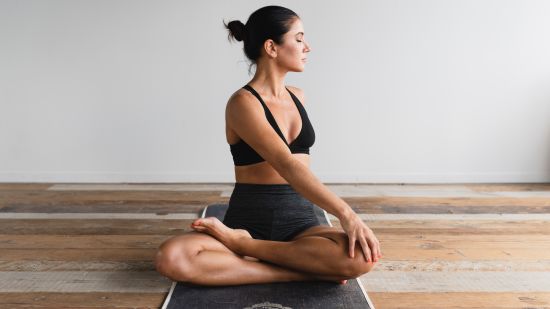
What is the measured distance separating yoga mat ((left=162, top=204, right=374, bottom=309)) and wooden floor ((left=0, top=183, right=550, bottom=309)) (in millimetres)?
61

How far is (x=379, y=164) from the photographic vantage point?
430cm

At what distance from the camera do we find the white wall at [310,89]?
13.7 feet

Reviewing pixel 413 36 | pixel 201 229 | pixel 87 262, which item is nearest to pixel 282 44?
pixel 201 229

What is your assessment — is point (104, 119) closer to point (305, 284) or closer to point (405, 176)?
point (405, 176)

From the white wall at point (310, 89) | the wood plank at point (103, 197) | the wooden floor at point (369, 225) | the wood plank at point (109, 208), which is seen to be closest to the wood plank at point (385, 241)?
the wooden floor at point (369, 225)

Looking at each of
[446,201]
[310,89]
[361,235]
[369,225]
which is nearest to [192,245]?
[361,235]

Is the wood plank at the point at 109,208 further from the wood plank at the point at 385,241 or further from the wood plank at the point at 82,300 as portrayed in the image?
the wood plank at the point at 82,300

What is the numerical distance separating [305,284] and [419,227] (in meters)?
1.13

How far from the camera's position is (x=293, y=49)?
7.22 feet

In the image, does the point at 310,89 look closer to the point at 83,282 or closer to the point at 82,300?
the point at 83,282

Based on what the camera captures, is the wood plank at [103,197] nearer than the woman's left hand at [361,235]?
No

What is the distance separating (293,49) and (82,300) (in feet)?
3.88

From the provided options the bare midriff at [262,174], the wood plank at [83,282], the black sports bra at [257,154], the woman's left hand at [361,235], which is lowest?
the wood plank at [83,282]

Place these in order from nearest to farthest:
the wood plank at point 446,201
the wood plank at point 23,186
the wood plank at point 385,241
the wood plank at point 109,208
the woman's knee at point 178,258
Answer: the woman's knee at point 178,258, the wood plank at point 385,241, the wood plank at point 109,208, the wood plank at point 446,201, the wood plank at point 23,186
